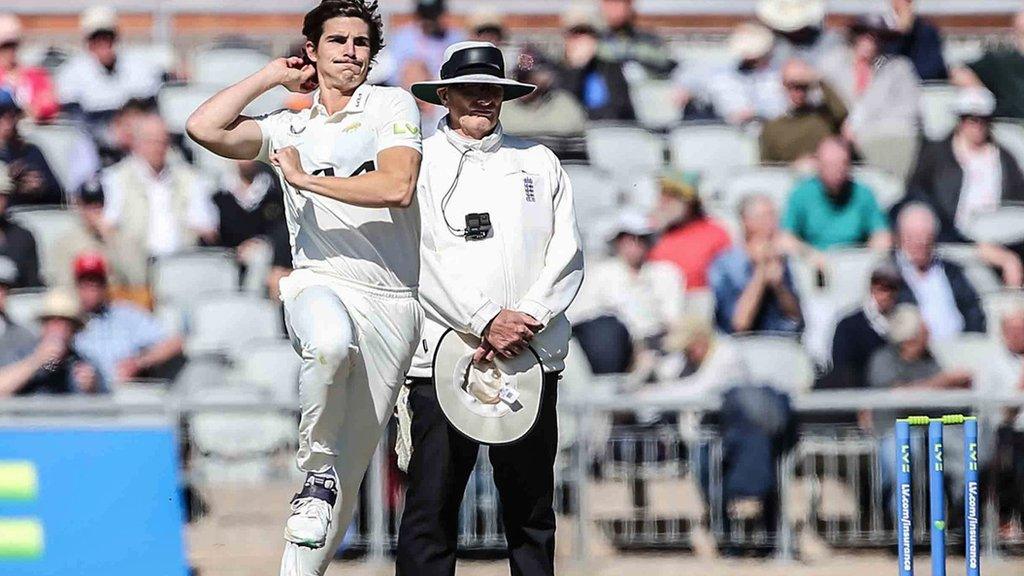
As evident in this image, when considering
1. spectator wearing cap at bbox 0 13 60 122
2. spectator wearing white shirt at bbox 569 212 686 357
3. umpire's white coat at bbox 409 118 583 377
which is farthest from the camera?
spectator wearing cap at bbox 0 13 60 122

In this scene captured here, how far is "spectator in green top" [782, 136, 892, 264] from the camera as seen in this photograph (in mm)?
10594

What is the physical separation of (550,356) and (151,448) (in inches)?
71.7

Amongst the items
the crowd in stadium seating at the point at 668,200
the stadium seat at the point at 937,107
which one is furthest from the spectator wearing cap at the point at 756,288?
the stadium seat at the point at 937,107

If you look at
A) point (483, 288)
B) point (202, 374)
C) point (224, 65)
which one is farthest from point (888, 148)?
point (483, 288)

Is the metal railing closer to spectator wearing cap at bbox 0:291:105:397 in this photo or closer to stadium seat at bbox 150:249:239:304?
spectator wearing cap at bbox 0:291:105:397

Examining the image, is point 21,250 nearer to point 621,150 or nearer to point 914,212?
point 621,150

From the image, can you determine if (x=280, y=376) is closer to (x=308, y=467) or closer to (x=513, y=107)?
(x=513, y=107)

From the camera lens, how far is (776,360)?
9852mm

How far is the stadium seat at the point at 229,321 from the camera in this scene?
10.2 meters

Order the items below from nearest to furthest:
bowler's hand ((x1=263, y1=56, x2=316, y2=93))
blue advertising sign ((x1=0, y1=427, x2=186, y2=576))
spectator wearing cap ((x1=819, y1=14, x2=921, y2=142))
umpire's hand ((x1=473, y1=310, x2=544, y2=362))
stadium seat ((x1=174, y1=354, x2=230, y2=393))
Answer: bowler's hand ((x1=263, y1=56, x2=316, y2=93)) → umpire's hand ((x1=473, y1=310, x2=544, y2=362)) → blue advertising sign ((x1=0, y1=427, x2=186, y2=576)) → stadium seat ((x1=174, y1=354, x2=230, y2=393)) → spectator wearing cap ((x1=819, y1=14, x2=921, y2=142))

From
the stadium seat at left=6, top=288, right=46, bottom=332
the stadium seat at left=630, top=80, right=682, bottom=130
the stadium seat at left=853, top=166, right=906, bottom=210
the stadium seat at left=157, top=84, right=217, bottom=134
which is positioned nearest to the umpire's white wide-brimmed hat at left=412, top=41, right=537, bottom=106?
the stadium seat at left=6, top=288, right=46, bottom=332

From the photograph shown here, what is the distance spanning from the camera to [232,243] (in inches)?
424

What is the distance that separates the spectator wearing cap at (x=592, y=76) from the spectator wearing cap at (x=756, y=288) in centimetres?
152

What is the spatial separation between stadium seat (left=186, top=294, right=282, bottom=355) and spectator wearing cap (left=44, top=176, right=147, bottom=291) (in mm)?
497
